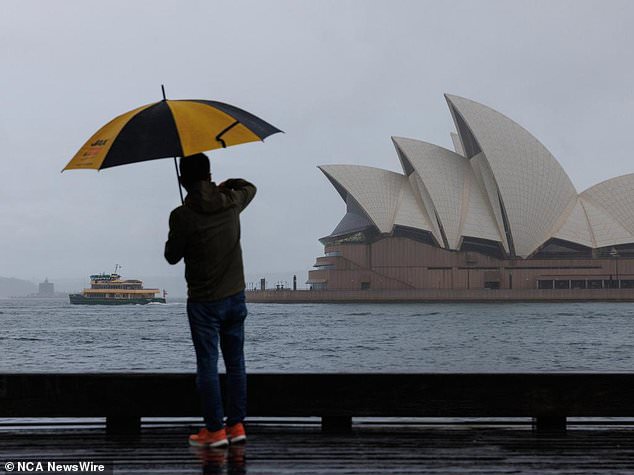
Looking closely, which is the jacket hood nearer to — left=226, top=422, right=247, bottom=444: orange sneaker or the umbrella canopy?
the umbrella canopy

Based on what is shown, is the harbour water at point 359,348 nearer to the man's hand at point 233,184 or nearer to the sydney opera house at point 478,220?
the man's hand at point 233,184

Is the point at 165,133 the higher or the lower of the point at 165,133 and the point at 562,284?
the higher

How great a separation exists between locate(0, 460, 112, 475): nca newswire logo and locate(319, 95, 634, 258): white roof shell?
6091 cm

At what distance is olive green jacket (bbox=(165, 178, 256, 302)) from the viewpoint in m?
4.22

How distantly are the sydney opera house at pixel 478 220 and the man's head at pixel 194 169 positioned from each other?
6008 centimetres

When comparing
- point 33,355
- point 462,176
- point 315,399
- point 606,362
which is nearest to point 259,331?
point 33,355

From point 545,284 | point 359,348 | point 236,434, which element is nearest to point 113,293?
point 545,284

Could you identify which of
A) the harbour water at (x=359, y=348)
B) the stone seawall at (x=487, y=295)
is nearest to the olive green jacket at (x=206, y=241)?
the harbour water at (x=359, y=348)

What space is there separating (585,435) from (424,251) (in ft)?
224

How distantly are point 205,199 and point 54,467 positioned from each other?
156 cm

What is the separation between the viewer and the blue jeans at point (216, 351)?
4.27 m

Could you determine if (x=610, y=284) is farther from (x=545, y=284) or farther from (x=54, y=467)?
(x=54, y=467)

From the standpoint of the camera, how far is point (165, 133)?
407cm

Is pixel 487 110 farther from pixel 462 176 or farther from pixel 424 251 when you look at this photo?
pixel 424 251
